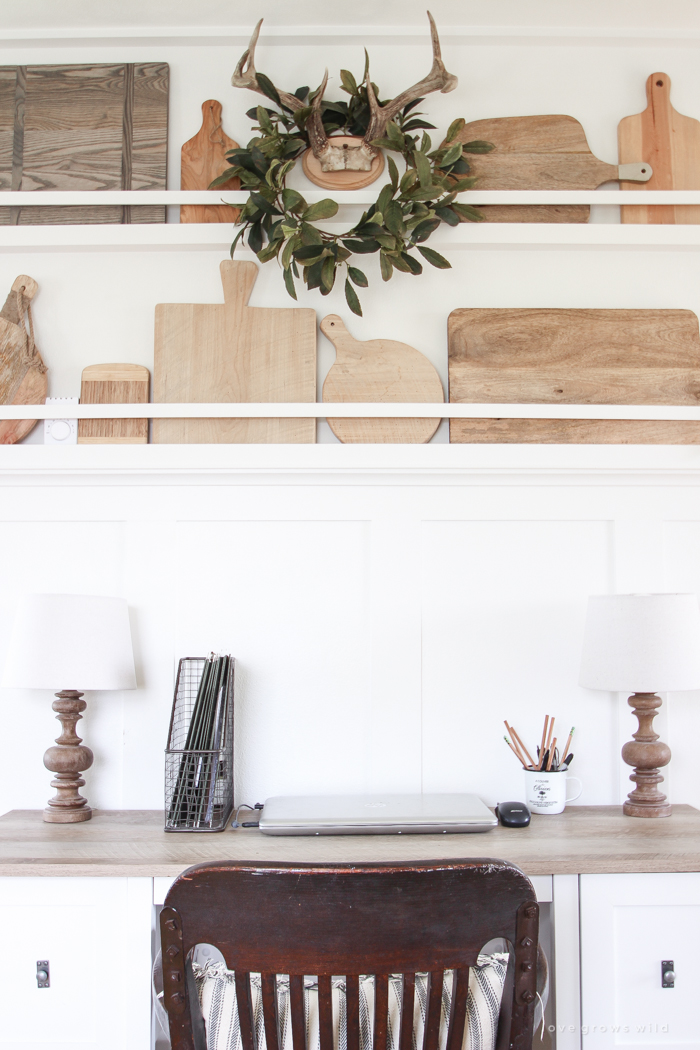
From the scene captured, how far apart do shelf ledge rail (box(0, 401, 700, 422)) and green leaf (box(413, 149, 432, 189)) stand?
0.52m

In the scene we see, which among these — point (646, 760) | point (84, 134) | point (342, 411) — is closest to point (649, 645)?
point (646, 760)

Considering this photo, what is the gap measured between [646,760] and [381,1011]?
1.03 metres

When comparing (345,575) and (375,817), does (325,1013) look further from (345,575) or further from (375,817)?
(345,575)

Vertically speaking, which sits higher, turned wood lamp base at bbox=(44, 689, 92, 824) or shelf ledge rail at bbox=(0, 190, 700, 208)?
shelf ledge rail at bbox=(0, 190, 700, 208)

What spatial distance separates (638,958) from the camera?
4.58 ft

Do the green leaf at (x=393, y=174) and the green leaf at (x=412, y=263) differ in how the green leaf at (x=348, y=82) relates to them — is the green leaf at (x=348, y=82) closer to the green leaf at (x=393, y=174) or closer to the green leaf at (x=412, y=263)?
the green leaf at (x=393, y=174)

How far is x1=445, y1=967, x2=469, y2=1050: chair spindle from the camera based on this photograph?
2.87ft

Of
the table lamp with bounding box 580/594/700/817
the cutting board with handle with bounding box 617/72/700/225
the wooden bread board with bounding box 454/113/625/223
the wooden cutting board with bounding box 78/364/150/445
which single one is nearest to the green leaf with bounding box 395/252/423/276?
the wooden bread board with bounding box 454/113/625/223

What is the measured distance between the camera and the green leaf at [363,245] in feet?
6.04

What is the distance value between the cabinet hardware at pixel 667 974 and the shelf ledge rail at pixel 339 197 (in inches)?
67.0

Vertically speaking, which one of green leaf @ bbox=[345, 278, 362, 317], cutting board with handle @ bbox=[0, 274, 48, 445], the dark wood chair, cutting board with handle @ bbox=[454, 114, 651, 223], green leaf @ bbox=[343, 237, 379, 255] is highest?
cutting board with handle @ bbox=[454, 114, 651, 223]

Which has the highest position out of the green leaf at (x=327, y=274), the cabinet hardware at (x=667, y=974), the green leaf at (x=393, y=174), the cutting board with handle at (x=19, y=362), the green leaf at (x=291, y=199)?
the green leaf at (x=393, y=174)

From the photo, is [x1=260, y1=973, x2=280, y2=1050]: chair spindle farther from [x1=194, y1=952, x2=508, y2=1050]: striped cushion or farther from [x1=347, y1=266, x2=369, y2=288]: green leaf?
[x1=347, y1=266, x2=369, y2=288]: green leaf

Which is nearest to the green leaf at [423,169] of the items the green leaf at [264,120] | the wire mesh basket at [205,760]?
the green leaf at [264,120]
